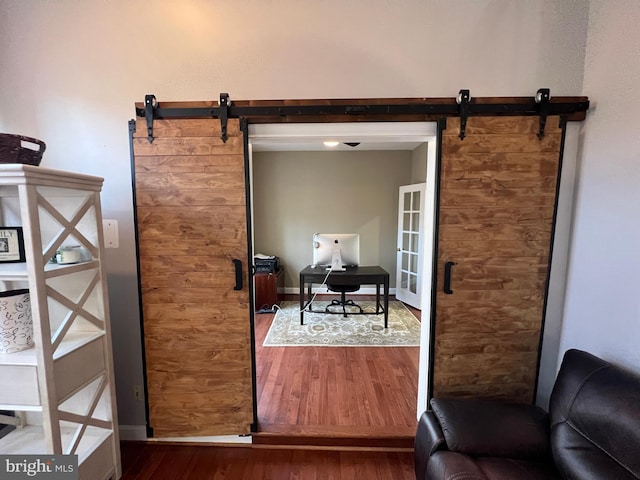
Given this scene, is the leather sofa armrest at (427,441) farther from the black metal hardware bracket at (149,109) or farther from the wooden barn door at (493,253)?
the black metal hardware bracket at (149,109)

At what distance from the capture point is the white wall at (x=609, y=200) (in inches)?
51.4

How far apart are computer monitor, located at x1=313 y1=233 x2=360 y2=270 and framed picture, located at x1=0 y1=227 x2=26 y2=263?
8.58 ft

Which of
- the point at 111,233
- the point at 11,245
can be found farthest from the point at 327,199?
the point at 11,245

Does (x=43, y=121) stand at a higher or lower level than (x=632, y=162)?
higher

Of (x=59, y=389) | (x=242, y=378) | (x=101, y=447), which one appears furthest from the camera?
(x=242, y=378)

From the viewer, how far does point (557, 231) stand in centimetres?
165

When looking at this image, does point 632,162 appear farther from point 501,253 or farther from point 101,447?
point 101,447

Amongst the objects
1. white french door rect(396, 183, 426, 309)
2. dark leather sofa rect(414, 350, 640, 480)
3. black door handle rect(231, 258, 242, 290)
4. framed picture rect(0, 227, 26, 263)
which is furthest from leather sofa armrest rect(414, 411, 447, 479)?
white french door rect(396, 183, 426, 309)

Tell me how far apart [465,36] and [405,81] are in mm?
418

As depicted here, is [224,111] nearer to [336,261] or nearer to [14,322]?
[14,322]

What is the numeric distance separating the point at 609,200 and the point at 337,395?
2.19 metres

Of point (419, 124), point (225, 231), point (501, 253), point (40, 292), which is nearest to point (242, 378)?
point (225, 231)

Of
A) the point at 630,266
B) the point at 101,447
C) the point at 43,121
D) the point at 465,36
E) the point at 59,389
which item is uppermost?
the point at 465,36

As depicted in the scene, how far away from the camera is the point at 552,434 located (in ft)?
4.04
